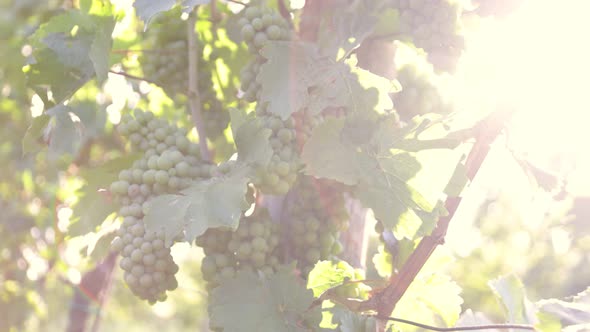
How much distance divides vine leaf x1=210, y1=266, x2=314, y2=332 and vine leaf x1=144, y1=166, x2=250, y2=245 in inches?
6.9

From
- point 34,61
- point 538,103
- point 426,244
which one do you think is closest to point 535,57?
point 538,103

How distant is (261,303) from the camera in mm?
1384

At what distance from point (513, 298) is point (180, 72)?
0.99 m

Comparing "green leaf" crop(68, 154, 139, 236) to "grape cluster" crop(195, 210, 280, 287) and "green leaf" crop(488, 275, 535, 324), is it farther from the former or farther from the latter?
"green leaf" crop(488, 275, 535, 324)

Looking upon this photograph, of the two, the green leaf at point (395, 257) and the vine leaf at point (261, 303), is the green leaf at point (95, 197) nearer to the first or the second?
the vine leaf at point (261, 303)

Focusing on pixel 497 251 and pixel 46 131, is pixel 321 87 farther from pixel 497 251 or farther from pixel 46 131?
pixel 497 251

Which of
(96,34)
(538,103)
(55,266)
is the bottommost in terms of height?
(55,266)

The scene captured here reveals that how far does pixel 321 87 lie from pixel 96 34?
53 centimetres

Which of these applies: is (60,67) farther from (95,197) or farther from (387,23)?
(387,23)

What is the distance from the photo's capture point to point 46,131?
1.48 m

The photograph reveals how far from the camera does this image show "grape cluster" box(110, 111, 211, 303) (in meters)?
1.36

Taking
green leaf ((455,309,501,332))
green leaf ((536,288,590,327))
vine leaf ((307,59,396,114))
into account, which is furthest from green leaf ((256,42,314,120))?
green leaf ((455,309,501,332))

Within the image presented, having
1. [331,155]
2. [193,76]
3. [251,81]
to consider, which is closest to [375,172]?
[331,155]

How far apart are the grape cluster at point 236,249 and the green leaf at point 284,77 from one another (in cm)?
25
